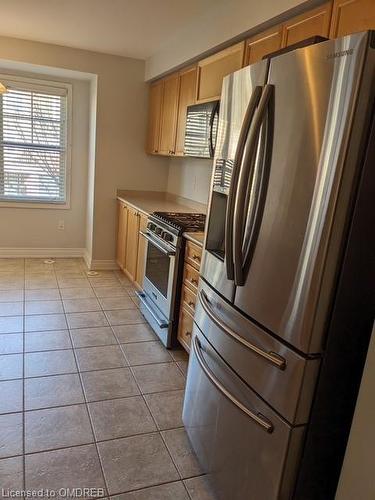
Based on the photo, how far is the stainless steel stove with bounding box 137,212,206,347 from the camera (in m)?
2.80

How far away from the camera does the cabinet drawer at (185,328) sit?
2.69m

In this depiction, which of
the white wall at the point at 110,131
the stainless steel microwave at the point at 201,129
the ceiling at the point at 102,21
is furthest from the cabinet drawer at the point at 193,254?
the white wall at the point at 110,131

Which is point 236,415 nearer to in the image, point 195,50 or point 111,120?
point 195,50

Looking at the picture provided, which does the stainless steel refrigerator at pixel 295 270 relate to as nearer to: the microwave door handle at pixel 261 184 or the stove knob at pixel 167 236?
the microwave door handle at pixel 261 184

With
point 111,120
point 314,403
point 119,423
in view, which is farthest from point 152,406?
point 111,120

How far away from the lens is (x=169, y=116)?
12.9ft

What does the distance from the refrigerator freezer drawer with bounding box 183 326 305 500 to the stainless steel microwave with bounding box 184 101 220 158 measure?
1620 millimetres

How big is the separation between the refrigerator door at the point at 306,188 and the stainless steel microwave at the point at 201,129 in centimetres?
156

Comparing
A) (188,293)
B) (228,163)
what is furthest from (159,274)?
(228,163)

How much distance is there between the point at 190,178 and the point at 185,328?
6.55 ft

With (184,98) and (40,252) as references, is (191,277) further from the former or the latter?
(40,252)

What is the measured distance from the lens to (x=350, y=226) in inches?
44.3

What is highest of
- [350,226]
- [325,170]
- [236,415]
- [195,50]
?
[195,50]

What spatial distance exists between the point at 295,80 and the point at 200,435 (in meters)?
1.53
